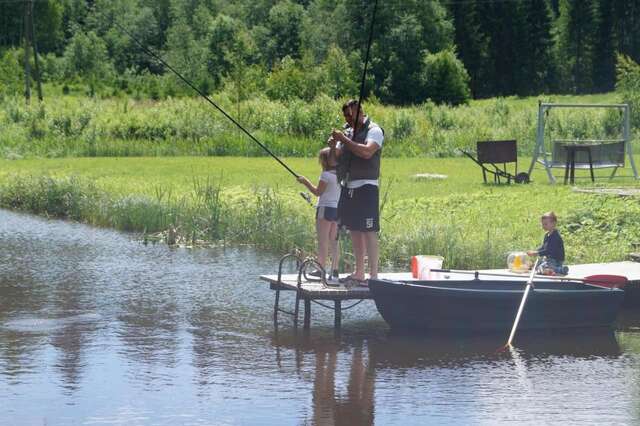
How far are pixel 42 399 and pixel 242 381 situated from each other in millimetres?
1682

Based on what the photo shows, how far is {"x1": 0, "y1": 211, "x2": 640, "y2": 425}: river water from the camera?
1043cm

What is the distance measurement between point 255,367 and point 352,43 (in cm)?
7748

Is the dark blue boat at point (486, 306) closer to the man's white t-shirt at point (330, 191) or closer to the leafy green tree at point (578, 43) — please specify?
the man's white t-shirt at point (330, 191)

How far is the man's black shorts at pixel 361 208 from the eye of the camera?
1309 centimetres

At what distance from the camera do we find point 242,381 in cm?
1141

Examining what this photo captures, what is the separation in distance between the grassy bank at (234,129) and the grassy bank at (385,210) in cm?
620

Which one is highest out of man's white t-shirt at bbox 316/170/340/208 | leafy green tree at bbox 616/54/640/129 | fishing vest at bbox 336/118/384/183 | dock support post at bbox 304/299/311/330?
leafy green tree at bbox 616/54/640/129

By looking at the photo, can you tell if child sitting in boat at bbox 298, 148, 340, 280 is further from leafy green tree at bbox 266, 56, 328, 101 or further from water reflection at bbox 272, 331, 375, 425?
leafy green tree at bbox 266, 56, 328, 101

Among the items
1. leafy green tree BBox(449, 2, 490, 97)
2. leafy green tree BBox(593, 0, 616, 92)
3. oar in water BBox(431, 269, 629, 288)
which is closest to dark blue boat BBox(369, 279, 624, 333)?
oar in water BBox(431, 269, 629, 288)

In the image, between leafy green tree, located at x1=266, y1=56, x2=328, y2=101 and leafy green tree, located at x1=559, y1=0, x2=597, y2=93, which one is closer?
leafy green tree, located at x1=266, y1=56, x2=328, y2=101

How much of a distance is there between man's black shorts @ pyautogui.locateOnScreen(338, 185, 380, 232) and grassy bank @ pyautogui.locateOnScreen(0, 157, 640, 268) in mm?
4464

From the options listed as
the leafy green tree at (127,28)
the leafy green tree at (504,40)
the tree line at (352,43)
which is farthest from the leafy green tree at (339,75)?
the leafy green tree at (504,40)

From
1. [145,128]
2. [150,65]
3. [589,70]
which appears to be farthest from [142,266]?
[589,70]

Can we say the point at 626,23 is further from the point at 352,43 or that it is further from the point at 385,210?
the point at 385,210
